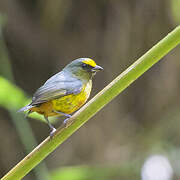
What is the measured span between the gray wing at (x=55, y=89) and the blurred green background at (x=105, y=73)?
183 centimetres

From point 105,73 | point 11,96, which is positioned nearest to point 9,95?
point 11,96

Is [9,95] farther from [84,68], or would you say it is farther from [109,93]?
[109,93]

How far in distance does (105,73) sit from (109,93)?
9.65ft

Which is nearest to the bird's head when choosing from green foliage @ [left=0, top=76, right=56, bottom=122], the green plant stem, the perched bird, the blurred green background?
the perched bird

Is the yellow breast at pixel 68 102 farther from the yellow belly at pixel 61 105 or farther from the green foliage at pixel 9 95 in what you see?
the green foliage at pixel 9 95

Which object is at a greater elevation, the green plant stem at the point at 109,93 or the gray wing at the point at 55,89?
the green plant stem at the point at 109,93

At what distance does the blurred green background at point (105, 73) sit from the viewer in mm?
3900

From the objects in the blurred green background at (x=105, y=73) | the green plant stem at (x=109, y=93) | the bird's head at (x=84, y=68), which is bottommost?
the blurred green background at (x=105, y=73)

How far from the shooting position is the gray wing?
6.17 feet

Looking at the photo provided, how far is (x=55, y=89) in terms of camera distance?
76.2 inches

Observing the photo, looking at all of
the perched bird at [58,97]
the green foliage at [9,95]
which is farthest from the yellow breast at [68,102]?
the green foliage at [9,95]

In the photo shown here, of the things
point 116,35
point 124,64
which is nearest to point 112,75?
point 124,64

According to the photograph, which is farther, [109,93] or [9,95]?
[9,95]

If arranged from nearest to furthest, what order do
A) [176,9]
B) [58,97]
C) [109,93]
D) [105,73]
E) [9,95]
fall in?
1. [109,93]
2. [58,97]
3. [9,95]
4. [176,9]
5. [105,73]
